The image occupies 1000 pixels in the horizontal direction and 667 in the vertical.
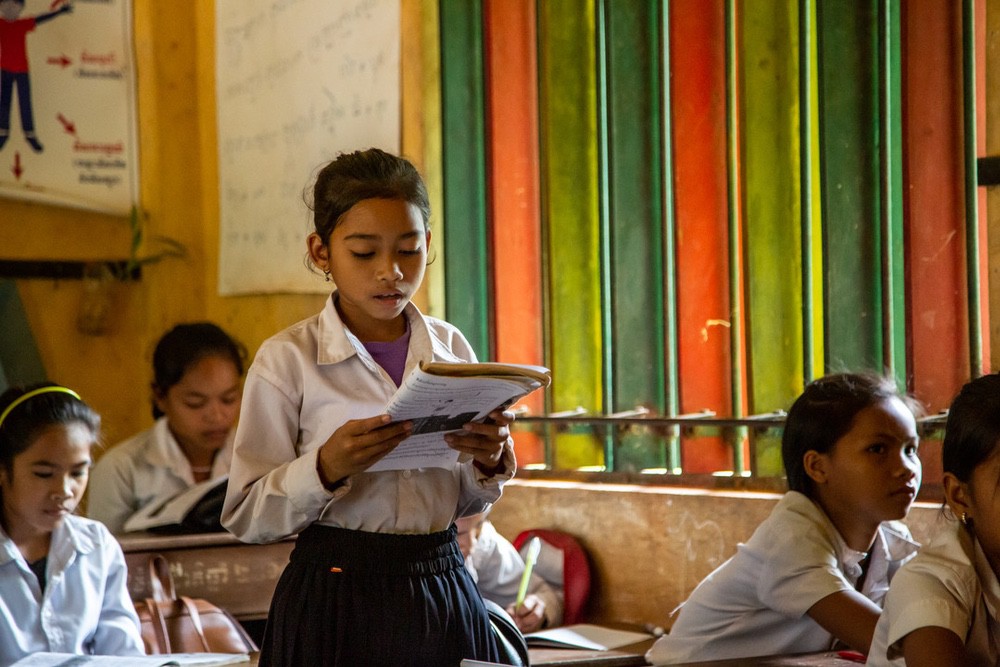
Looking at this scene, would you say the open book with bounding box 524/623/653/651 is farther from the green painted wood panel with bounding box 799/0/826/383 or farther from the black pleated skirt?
the black pleated skirt

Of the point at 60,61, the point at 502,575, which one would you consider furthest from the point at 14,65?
the point at 502,575

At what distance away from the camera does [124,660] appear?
2.02m

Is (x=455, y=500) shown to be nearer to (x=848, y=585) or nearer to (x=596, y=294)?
(x=848, y=585)

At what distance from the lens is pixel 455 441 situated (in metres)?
1.72

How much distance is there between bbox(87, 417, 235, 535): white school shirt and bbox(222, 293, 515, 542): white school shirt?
1766 millimetres

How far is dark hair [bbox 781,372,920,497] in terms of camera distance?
236 centimetres

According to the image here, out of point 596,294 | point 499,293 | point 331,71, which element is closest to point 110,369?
point 331,71

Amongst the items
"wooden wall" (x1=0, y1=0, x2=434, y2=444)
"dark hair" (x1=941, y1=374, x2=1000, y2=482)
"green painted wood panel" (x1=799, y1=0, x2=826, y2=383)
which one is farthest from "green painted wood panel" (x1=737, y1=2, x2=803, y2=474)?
"wooden wall" (x1=0, y1=0, x2=434, y2=444)

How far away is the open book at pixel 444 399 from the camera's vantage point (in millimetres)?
1491

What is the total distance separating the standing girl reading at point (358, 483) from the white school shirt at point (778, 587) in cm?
64

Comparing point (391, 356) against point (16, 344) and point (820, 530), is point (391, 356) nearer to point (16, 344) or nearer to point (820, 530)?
point (820, 530)

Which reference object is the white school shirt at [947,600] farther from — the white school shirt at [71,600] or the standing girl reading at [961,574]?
the white school shirt at [71,600]

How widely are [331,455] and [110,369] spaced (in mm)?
3017

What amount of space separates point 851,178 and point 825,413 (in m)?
0.69
